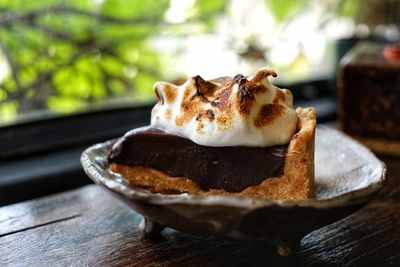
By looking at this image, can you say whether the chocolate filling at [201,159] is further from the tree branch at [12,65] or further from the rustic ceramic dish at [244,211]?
the tree branch at [12,65]

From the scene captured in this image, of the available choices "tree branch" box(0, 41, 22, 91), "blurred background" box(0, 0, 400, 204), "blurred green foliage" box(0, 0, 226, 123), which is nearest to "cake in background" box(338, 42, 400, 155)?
"blurred background" box(0, 0, 400, 204)

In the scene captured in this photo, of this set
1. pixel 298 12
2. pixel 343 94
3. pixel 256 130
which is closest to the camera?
pixel 256 130

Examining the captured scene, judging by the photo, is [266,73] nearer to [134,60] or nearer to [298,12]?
[134,60]

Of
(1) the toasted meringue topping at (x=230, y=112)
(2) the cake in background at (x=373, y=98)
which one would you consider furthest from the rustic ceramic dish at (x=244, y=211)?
(2) the cake in background at (x=373, y=98)

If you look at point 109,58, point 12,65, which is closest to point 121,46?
point 109,58

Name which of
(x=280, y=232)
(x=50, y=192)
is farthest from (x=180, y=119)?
(x=50, y=192)

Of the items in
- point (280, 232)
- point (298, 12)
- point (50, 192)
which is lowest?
point (50, 192)

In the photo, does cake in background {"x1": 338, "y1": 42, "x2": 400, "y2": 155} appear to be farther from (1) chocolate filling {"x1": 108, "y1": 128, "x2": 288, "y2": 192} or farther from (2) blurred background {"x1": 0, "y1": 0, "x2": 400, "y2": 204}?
(1) chocolate filling {"x1": 108, "y1": 128, "x2": 288, "y2": 192}
